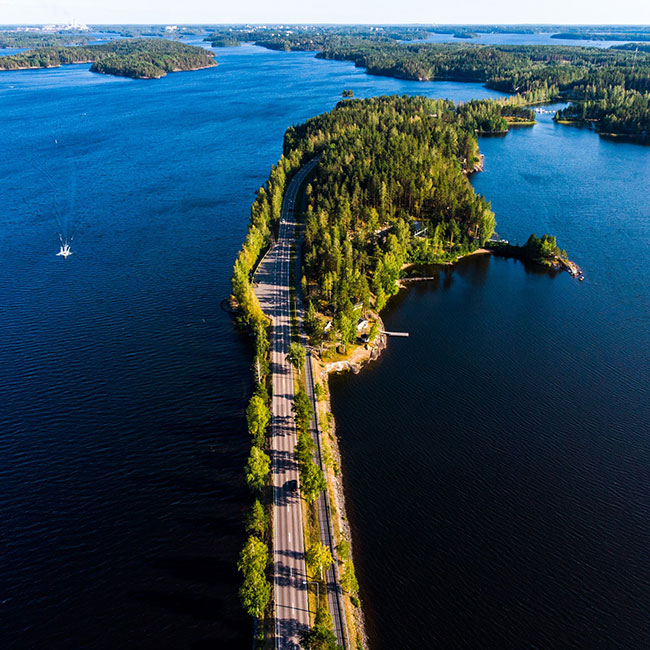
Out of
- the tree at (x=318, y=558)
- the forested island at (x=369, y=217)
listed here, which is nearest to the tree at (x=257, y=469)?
the tree at (x=318, y=558)

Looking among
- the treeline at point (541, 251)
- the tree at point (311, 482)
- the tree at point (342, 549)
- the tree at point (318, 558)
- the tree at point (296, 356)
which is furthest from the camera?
the treeline at point (541, 251)

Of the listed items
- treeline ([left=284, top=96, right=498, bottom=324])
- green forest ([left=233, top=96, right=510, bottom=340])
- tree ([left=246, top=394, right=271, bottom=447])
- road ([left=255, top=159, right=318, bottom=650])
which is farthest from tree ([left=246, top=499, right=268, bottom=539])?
green forest ([left=233, top=96, right=510, bottom=340])

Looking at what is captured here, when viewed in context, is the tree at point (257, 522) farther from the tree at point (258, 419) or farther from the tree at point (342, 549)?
the tree at point (258, 419)

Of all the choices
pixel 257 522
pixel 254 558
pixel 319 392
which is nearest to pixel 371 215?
pixel 319 392

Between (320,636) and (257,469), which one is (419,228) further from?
(320,636)

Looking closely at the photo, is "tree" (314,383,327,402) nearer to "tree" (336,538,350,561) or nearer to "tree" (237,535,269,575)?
"tree" (336,538,350,561)
